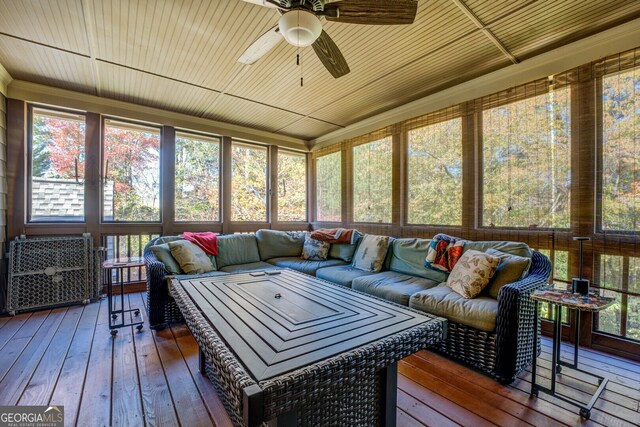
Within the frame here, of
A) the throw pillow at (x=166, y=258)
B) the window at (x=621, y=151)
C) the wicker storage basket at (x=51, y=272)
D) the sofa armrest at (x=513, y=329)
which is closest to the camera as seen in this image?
the sofa armrest at (x=513, y=329)

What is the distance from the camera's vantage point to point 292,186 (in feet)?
18.3

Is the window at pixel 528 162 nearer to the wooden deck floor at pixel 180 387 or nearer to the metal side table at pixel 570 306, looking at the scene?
the metal side table at pixel 570 306

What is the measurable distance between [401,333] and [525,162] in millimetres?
2535

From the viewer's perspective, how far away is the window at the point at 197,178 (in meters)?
4.38

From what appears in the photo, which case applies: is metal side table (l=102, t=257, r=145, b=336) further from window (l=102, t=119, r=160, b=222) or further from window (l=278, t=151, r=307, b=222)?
window (l=278, t=151, r=307, b=222)

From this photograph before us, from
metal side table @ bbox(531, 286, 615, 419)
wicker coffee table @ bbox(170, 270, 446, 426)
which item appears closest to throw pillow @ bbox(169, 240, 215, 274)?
wicker coffee table @ bbox(170, 270, 446, 426)

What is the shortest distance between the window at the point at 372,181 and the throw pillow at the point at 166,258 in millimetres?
2785

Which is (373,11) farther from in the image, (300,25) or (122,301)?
(122,301)

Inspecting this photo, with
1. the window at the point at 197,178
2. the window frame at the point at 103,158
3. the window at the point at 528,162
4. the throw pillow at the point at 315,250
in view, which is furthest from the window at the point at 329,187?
the window frame at the point at 103,158

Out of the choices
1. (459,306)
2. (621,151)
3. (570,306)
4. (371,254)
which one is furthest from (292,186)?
(570,306)

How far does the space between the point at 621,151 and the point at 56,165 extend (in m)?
5.98

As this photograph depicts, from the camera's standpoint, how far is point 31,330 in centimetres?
270

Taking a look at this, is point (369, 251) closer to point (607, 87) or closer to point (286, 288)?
point (286, 288)

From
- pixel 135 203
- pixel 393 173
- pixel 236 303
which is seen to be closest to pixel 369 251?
pixel 393 173
